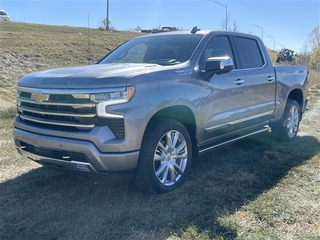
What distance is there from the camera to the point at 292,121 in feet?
21.5

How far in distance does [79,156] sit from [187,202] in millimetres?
1211

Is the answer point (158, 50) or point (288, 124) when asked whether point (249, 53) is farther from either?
point (288, 124)

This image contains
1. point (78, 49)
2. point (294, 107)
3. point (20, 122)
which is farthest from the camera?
point (78, 49)

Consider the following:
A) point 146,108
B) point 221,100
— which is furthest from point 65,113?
point 221,100

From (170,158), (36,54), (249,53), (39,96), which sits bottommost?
(170,158)

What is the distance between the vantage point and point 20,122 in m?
4.06

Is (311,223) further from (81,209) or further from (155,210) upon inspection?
(81,209)

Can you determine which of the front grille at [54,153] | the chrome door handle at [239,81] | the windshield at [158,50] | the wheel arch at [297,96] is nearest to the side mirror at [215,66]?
the windshield at [158,50]

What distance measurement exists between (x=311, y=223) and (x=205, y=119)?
64.9 inches

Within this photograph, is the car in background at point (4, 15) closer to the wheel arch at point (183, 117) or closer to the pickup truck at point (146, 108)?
the pickup truck at point (146, 108)

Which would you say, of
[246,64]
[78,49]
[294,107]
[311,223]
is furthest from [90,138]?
[78,49]

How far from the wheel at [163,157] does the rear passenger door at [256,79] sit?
148 centimetres

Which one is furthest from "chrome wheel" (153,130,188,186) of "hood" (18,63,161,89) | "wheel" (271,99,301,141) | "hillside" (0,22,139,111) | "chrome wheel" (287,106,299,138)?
"hillside" (0,22,139,111)

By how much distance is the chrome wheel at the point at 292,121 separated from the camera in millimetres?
6426
